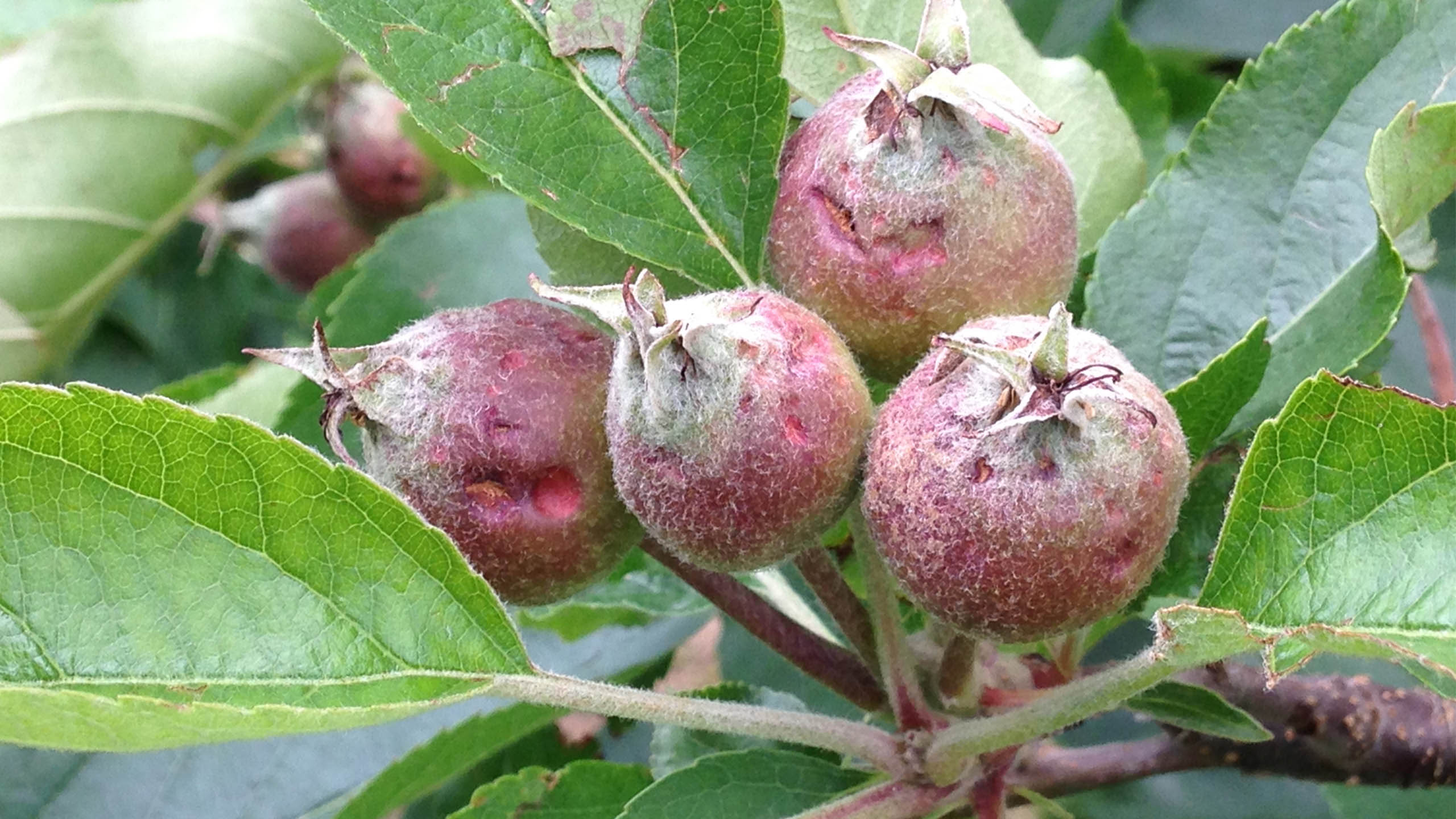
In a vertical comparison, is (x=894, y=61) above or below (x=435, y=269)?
above

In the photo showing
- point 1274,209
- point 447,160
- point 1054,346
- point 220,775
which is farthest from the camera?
point 447,160

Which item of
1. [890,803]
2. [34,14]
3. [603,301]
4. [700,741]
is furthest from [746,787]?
[34,14]

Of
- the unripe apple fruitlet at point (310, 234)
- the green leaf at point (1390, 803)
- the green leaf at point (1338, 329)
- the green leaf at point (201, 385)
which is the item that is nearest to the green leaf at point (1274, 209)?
the green leaf at point (1338, 329)

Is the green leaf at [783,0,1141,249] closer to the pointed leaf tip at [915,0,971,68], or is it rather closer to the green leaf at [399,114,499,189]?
the pointed leaf tip at [915,0,971,68]

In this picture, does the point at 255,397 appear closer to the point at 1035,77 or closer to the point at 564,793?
the point at 564,793

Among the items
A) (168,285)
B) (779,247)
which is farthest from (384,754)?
(168,285)

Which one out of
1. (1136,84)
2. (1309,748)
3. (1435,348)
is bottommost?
(1309,748)

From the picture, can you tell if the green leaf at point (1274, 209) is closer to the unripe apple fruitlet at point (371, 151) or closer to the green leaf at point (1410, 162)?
the green leaf at point (1410, 162)
